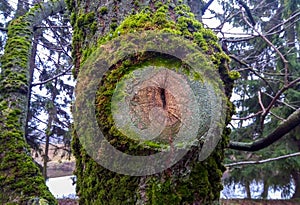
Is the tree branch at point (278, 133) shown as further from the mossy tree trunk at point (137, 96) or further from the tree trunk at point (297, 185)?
the tree trunk at point (297, 185)

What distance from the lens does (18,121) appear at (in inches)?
67.1

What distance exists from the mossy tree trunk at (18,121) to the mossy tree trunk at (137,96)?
0.56 m

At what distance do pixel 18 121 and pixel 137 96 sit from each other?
121 cm

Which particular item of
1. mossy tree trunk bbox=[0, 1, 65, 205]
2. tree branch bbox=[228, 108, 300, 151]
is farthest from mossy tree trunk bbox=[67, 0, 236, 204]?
tree branch bbox=[228, 108, 300, 151]

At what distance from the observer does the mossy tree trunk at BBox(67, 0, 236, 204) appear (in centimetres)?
70

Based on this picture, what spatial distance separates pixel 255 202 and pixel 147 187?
804 centimetres

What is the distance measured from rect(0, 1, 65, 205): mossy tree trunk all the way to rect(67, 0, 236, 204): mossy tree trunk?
56cm

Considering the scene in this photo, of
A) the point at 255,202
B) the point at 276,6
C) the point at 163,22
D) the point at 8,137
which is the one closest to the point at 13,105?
the point at 8,137

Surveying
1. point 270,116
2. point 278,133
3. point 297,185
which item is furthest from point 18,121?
Result: point 297,185

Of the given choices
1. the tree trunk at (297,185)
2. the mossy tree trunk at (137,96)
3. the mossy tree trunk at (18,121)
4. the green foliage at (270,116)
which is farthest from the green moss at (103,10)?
the tree trunk at (297,185)

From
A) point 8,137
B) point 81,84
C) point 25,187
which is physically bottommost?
point 25,187

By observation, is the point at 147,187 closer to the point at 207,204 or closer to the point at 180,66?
the point at 207,204

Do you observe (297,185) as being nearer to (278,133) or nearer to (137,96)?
(278,133)

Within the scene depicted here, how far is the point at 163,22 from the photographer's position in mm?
867
